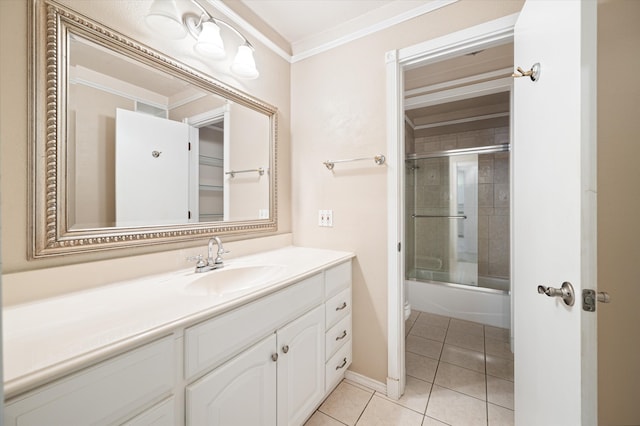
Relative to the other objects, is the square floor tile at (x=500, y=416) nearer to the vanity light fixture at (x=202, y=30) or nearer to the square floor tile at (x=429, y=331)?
the square floor tile at (x=429, y=331)

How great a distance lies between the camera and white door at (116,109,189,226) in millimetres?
1193

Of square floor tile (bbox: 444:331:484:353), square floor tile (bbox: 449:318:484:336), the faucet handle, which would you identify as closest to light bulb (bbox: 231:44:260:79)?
the faucet handle

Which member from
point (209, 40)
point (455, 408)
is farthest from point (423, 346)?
point (209, 40)

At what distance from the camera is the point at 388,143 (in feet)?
5.49

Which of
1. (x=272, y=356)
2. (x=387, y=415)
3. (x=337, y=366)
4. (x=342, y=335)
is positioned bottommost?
(x=387, y=415)

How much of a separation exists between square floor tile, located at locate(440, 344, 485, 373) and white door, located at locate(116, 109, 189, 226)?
2084 mm

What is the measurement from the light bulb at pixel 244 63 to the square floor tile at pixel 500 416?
94.6 inches

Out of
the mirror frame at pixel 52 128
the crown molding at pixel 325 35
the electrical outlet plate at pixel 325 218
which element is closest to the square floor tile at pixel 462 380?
the electrical outlet plate at pixel 325 218

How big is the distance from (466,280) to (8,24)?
371cm

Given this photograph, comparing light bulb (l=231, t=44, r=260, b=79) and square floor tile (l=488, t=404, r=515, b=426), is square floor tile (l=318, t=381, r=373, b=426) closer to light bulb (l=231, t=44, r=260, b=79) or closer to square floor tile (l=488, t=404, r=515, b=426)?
square floor tile (l=488, t=404, r=515, b=426)

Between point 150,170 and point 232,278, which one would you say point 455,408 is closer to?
point 232,278

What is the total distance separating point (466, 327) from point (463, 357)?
55 cm

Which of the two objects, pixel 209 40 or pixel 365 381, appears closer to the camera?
pixel 209 40

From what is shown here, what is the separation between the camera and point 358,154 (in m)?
1.79
